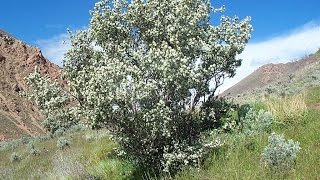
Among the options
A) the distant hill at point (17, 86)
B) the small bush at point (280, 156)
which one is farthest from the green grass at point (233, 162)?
the distant hill at point (17, 86)

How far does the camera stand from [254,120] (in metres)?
12.8

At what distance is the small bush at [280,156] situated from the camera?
910 cm

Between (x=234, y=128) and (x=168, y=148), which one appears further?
(x=234, y=128)

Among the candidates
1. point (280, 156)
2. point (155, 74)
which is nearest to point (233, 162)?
point (280, 156)

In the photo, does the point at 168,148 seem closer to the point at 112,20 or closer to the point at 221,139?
the point at 221,139

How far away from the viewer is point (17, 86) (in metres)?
80.1

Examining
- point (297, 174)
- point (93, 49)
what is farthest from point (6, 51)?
point (297, 174)

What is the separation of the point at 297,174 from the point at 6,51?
270 ft

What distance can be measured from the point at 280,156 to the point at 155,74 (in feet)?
10.1

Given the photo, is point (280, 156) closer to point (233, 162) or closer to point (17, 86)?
point (233, 162)

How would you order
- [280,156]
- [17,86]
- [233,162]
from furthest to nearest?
[17,86], [233,162], [280,156]

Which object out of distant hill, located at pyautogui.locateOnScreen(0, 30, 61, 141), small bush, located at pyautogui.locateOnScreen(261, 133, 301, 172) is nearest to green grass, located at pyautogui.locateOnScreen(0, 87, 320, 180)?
small bush, located at pyautogui.locateOnScreen(261, 133, 301, 172)

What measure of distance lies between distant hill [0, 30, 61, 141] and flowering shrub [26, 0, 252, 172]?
185 feet

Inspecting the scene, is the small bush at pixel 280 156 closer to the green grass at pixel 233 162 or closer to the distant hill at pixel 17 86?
the green grass at pixel 233 162
